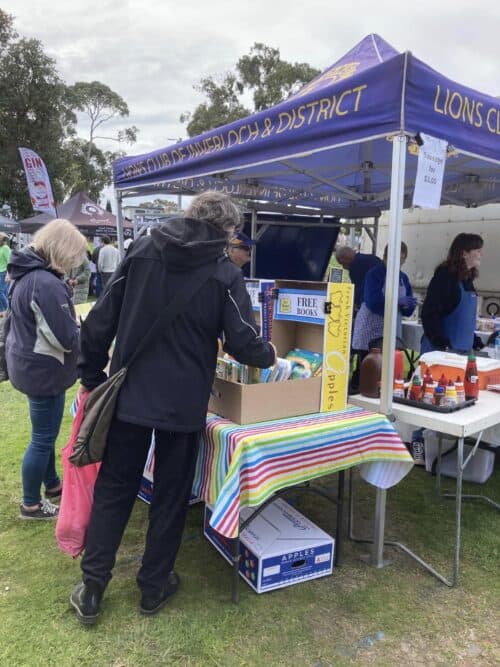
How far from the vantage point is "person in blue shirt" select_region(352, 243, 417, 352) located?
12.4ft

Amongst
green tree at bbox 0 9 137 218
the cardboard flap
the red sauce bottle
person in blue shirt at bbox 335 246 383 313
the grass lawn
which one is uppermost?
green tree at bbox 0 9 137 218

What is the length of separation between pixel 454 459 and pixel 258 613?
6.13 feet

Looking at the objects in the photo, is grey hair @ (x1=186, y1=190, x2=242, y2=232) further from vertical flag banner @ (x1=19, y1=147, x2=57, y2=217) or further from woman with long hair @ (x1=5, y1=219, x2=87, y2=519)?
vertical flag banner @ (x1=19, y1=147, x2=57, y2=217)

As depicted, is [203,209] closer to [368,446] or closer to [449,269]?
[368,446]

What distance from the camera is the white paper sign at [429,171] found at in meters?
1.94

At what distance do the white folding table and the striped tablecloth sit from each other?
11 centimetres

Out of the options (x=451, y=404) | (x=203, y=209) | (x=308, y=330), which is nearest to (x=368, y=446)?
(x=451, y=404)

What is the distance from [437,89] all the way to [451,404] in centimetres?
125

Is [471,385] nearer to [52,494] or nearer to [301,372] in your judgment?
[301,372]

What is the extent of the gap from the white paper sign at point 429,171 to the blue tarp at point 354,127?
5 centimetres

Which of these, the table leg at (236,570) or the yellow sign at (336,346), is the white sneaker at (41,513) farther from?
the yellow sign at (336,346)

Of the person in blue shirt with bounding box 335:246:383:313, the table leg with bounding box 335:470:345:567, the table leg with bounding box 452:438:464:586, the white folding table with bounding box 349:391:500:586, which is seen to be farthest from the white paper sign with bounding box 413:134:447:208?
the person in blue shirt with bounding box 335:246:383:313

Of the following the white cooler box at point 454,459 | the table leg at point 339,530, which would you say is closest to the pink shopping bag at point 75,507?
the table leg at point 339,530

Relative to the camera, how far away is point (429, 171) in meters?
1.98
